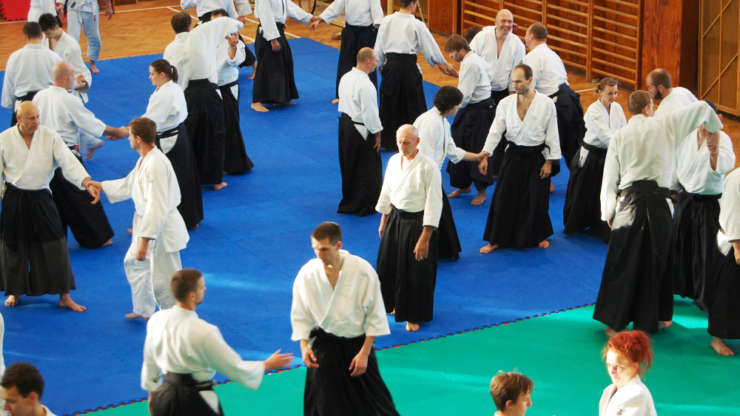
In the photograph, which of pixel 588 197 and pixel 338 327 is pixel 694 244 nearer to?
pixel 588 197

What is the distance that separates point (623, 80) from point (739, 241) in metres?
6.51

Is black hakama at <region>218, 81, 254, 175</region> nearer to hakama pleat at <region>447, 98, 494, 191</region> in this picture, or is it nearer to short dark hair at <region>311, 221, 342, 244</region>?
hakama pleat at <region>447, 98, 494, 191</region>

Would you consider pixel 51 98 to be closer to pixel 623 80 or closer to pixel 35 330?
pixel 35 330

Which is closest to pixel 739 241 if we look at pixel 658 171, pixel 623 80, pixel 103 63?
pixel 658 171

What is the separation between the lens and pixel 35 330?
6.66m

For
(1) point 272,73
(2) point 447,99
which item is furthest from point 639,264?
(1) point 272,73

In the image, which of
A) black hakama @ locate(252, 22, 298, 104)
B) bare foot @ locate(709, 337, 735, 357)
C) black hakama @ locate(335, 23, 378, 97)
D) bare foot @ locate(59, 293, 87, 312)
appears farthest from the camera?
black hakama @ locate(252, 22, 298, 104)

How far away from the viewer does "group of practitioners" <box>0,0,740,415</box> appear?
15.4ft

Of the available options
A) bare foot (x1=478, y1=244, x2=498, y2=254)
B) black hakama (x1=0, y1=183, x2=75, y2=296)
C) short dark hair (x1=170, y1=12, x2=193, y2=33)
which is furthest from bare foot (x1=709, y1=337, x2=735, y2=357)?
short dark hair (x1=170, y1=12, x2=193, y2=33)

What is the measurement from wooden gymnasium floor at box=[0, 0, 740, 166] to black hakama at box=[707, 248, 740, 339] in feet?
20.8

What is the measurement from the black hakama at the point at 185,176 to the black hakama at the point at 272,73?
3189 mm

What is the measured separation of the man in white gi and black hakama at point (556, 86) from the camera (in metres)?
8.77

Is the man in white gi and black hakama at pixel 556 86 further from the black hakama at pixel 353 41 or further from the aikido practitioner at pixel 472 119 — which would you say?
the black hakama at pixel 353 41

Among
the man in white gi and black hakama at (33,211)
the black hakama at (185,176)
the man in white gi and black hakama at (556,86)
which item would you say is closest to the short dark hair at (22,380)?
the man in white gi and black hakama at (33,211)
